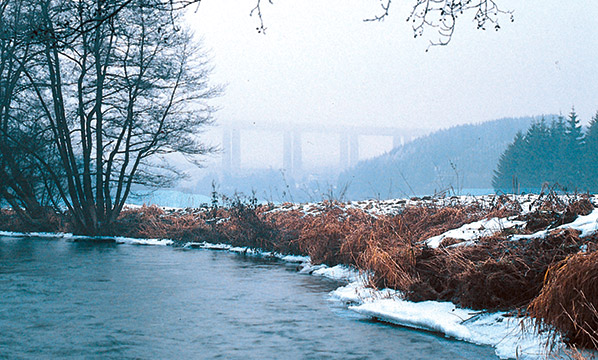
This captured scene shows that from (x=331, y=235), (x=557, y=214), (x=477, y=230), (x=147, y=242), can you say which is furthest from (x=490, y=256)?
(x=147, y=242)

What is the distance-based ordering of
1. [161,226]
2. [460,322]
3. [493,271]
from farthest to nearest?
[161,226]
[493,271]
[460,322]

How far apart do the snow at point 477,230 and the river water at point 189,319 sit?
1745mm

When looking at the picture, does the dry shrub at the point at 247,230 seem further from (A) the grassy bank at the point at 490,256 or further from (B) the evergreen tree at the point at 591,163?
(B) the evergreen tree at the point at 591,163

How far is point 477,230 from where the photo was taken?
809cm

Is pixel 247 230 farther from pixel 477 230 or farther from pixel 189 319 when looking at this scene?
pixel 189 319

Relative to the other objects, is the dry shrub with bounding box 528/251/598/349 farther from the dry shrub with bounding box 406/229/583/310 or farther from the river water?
the dry shrub with bounding box 406/229/583/310

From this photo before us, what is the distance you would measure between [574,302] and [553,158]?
2225 inches

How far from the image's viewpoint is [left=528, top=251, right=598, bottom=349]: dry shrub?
4867mm

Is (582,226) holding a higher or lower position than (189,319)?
higher

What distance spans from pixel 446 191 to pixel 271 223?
16.9 feet

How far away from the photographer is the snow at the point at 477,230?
783 cm

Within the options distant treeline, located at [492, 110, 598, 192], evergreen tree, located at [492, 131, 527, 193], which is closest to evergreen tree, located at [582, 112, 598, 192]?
distant treeline, located at [492, 110, 598, 192]

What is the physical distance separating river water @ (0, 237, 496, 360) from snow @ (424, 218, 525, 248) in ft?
5.72

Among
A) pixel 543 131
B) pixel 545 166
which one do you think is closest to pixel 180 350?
pixel 545 166
